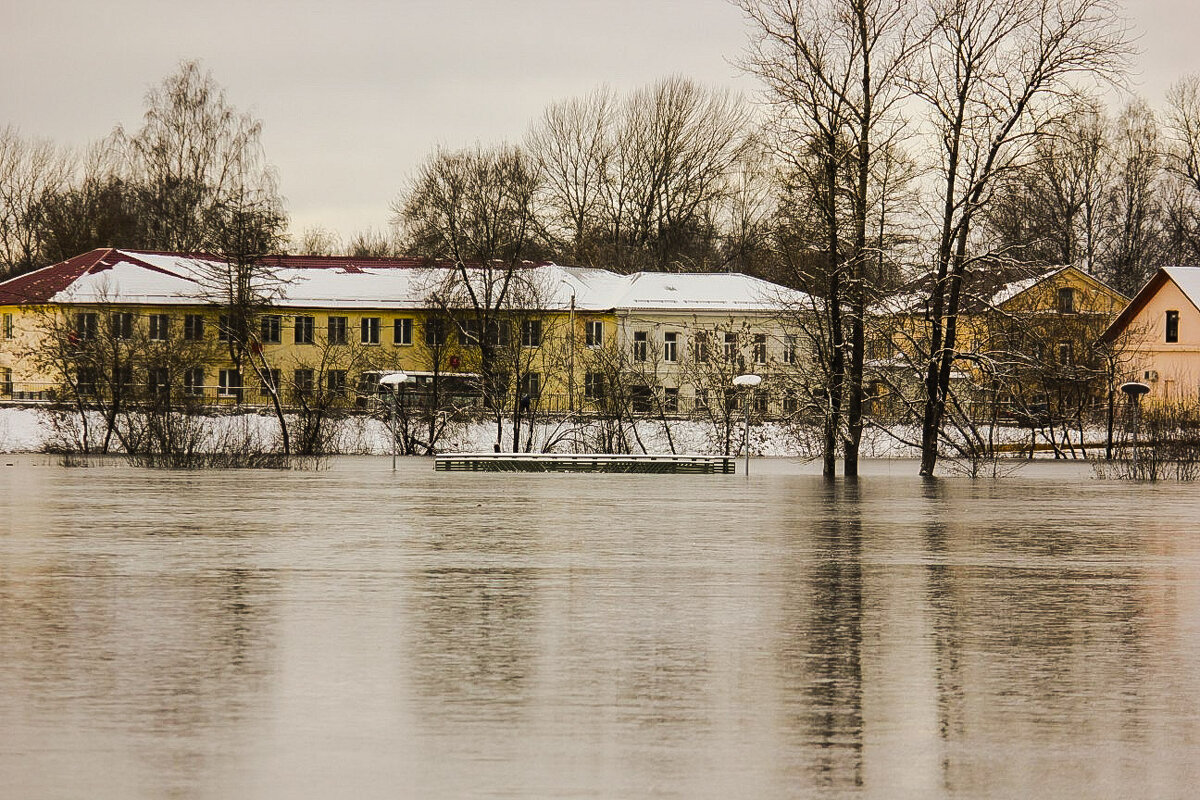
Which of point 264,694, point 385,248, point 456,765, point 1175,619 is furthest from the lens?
point 385,248

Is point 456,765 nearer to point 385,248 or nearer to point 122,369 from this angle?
point 122,369

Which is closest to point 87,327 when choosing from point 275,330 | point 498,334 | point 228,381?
point 228,381

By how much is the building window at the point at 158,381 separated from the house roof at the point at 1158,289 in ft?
144

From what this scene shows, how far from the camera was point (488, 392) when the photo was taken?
5816 centimetres

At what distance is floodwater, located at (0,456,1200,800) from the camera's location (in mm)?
7172

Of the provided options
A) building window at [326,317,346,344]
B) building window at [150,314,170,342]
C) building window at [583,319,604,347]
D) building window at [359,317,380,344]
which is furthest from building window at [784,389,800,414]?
building window at [326,317,346,344]

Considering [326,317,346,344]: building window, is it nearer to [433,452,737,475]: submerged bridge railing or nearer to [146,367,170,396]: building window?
[146,367,170,396]: building window

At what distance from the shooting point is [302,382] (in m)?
66.5

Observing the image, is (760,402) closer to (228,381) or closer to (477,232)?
(477,232)

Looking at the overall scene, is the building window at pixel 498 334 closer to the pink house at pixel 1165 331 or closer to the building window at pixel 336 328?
the building window at pixel 336 328

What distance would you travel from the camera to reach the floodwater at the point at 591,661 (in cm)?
717

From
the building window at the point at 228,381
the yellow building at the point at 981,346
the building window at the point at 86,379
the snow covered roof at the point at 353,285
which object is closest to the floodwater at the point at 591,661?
the yellow building at the point at 981,346

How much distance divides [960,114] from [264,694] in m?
34.2

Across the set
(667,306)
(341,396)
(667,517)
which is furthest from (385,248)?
(667,517)
